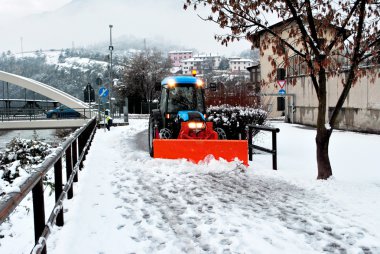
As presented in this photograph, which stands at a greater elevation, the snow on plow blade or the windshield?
the windshield

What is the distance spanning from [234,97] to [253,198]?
10977 mm

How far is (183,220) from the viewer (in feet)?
16.7

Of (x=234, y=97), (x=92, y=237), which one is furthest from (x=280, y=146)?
(x=92, y=237)

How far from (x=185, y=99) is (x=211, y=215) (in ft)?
22.0

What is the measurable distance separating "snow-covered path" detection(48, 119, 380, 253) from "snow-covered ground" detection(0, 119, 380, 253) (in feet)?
0.04

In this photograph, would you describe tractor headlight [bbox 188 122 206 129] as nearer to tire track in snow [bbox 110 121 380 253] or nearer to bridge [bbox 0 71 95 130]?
tire track in snow [bbox 110 121 380 253]

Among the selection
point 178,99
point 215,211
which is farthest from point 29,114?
point 215,211

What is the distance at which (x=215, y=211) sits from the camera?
5.52m

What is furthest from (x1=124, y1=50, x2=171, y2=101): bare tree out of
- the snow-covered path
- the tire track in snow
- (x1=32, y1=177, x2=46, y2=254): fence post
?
(x1=32, y1=177, x2=46, y2=254): fence post

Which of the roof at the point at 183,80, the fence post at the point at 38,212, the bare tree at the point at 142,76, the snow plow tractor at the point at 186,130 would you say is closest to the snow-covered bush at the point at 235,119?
the snow plow tractor at the point at 186,130

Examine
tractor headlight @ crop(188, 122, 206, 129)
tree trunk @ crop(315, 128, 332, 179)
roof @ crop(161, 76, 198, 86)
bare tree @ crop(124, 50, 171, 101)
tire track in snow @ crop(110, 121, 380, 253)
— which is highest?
bare tree @ crop(124, 50, 171, 101)

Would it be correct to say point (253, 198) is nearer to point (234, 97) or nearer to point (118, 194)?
point (118, 194)

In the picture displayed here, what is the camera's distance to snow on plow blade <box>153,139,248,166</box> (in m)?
9.10

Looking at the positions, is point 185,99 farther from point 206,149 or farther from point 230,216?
point 230,216
